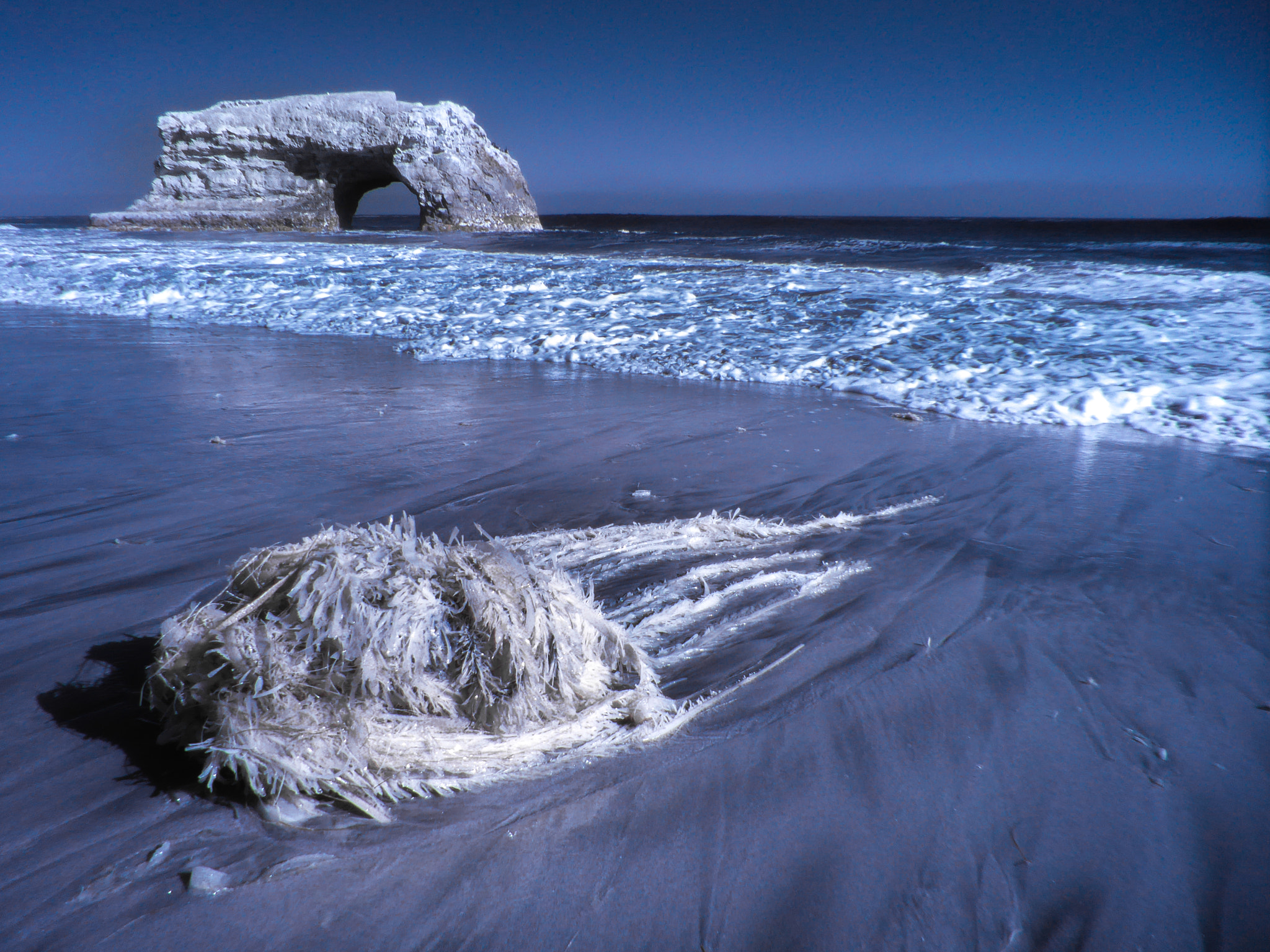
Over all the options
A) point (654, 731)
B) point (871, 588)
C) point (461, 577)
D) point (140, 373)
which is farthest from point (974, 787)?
point (140, 373)

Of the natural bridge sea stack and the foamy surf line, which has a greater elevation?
the natural bridge sea stack

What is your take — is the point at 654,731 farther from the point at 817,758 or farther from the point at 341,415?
the point at 341,415

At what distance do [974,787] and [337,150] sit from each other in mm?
21692

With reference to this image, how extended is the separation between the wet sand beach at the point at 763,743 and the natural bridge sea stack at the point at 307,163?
60.1 feet

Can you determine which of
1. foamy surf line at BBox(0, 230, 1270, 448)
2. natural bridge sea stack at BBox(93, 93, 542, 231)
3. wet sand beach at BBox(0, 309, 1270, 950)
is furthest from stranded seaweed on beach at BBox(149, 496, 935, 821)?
natural bridge sea stack at BBox(93, 93, 542, 231)

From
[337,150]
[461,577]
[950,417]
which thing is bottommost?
[950,417]

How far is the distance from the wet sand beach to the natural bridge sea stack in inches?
721

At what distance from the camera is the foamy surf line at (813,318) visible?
3422 mm

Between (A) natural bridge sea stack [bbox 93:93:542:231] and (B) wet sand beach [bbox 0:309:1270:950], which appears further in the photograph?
(A) natural bridge sea stack [bbox 93:93:542:231]

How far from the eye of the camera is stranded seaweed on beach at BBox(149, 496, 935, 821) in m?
0.86

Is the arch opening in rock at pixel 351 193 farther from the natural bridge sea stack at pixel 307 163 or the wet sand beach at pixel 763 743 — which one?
the wet sand beach at pixel 763 743

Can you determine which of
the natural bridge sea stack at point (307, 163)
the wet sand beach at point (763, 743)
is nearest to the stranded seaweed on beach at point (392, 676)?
the wet sand beach at point (763, 743)

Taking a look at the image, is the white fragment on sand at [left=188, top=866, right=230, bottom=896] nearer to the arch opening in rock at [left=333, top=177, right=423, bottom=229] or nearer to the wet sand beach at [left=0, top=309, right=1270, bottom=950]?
the wet sand beach at [left=0, top=309, right=1270, bottom=950]

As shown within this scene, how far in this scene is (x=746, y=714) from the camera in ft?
3.73
